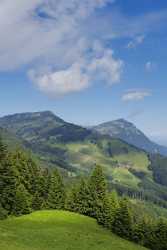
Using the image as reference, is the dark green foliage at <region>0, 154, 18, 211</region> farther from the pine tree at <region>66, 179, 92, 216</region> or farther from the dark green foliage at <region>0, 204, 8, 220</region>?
the pine tree at <region>66, 179, 92, 216</region>

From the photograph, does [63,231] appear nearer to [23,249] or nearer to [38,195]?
[23,249]

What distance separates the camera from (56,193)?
10544cm

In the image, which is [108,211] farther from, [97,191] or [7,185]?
[7,185]

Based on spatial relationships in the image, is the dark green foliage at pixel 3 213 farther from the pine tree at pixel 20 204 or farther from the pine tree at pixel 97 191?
Answer: the pine tree at pixel 97 191

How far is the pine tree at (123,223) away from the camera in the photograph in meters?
77.1

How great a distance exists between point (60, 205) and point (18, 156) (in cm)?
1800

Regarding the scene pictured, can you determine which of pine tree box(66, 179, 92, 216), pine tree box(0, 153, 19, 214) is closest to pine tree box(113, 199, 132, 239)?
pine tree box(66, 179, 92, 216)

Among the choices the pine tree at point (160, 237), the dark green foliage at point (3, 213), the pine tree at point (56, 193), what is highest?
the pine tree at point (56, 193)

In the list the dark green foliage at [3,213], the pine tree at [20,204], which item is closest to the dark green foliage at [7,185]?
the pine tree at [20,204]

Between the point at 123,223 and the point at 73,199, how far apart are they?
26.0 meters

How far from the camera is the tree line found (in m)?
77.1

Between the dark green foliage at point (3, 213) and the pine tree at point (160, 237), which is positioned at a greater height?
the dark green foliage at point (3, 213)

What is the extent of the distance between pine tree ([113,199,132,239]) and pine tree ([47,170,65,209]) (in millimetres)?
28520

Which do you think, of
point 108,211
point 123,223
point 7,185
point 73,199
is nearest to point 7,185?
point 7,185
